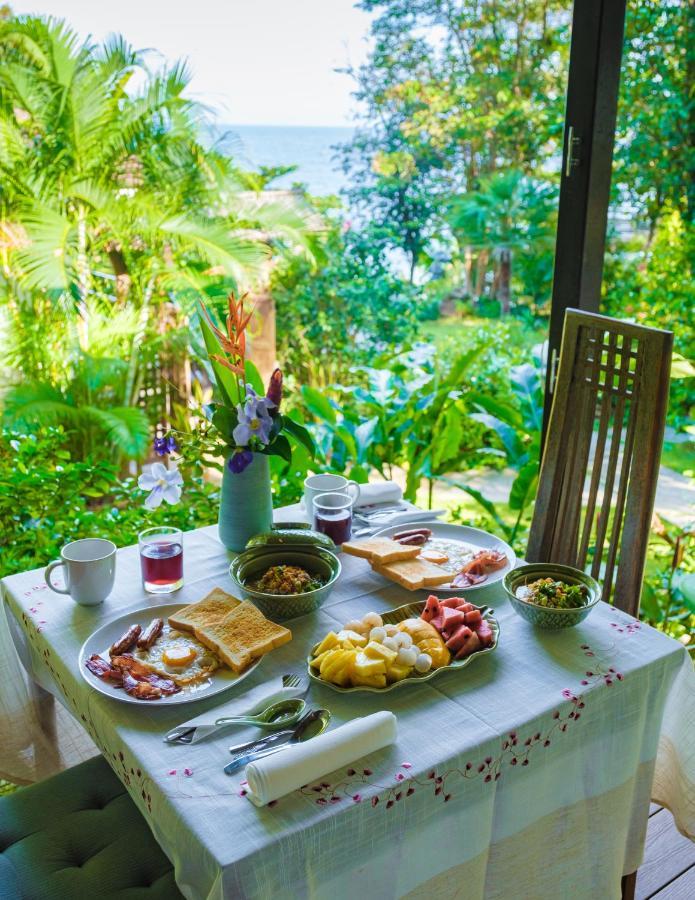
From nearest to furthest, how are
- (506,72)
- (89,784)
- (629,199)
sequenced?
1. (89,784)
2. (629,199)
3. (506,72)

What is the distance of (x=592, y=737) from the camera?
4.16 feet

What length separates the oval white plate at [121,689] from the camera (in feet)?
3.85

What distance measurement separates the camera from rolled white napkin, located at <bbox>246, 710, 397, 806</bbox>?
3.25 ft

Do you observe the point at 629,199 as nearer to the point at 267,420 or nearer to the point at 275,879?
the point at 267,420

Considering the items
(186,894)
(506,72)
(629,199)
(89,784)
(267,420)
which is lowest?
(89,784)

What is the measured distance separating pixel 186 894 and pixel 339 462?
80.7 inches

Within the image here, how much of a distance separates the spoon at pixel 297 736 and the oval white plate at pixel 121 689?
→ 0.13 m

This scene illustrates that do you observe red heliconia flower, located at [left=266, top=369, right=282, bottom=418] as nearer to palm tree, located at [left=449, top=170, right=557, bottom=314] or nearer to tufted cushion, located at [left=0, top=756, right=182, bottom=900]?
tufted cushion, located at [left=0, top=756, right=182, bottom=900]

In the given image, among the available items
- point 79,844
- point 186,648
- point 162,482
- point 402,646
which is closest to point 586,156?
point 162,482

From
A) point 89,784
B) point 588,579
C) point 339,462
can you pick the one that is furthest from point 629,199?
point 89,784

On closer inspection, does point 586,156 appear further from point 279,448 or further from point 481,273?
point 481,273

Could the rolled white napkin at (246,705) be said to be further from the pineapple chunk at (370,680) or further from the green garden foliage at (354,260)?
the green garden foliage at (354,260)

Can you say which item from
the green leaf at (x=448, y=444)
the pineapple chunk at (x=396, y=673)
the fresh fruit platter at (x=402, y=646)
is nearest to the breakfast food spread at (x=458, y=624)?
the fresh fruit platter at (x=402, y=646)

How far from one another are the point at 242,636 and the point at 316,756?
0.31 meters
